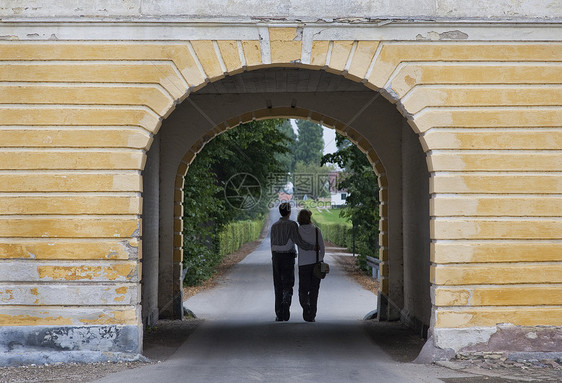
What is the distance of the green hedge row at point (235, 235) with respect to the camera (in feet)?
95.5

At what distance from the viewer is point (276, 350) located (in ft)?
31.3

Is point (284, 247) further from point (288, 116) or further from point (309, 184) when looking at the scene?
point (309, 184)

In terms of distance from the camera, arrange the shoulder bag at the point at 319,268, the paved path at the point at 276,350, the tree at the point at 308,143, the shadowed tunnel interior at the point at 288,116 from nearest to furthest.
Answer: the paved path at the point at 276,350 → the shoulder bag at the point at 319,268 → the shadowed tunnel interior at the point at 288,116 → the tree at the point at 308,143

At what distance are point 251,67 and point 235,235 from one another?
27039 millimetres

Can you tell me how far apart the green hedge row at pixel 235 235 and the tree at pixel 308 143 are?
35.1 metres

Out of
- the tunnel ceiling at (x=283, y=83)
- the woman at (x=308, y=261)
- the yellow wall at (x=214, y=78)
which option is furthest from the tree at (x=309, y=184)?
the yellow wall at (x=214, y=78)

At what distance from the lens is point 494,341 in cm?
839

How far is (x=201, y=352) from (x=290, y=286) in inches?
110

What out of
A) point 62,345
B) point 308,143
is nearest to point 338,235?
point 62,345

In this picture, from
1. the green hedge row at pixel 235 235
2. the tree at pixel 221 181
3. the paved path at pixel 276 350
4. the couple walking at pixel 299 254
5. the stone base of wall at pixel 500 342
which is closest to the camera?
the paved path at pixel 276 350

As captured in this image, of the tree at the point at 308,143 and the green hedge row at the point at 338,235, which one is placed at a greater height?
the tree at the point at 308,143

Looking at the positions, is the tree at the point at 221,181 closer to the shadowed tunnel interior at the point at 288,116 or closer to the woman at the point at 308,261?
the shadowed tunnel interior at the point at 288,116

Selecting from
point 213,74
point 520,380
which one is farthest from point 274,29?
point 520,380

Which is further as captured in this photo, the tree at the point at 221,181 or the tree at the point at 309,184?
the tree at the point at 309,184
